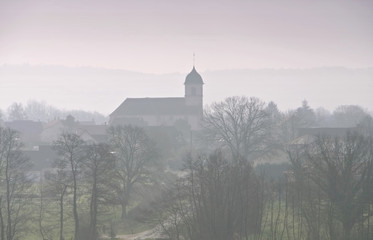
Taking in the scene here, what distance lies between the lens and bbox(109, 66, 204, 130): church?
116 metres

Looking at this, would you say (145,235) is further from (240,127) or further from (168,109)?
(168,109)

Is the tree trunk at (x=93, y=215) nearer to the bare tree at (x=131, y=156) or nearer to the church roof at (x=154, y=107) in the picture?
the bare tree at (x=131, y=156)

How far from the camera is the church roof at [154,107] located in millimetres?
118806

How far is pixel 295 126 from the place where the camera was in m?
90.2

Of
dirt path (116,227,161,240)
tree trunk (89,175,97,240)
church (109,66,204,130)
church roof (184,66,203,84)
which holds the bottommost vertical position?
dirt path (116,227,161,240)

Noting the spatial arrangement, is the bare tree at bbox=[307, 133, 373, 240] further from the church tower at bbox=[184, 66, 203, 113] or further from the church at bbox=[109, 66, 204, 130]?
the church tower at bbox=[184, 66, 203, 113]

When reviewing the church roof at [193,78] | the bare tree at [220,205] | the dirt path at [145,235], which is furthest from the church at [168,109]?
the bare tree at [220,205]

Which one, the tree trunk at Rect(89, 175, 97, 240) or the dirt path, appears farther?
the dirt path

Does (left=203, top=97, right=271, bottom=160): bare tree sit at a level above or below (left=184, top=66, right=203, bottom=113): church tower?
below

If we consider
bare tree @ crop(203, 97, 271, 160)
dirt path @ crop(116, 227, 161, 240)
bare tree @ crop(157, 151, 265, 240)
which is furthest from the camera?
bare tree @ crop(203, 97, 271, 160)

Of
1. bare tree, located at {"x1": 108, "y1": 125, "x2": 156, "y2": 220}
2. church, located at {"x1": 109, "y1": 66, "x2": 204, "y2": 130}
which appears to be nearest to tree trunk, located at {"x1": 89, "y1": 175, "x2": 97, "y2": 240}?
bare tree, located at {"x1": 108, "y1": 125, "x2": 156, "y2": 220}

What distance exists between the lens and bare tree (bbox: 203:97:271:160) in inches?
2479

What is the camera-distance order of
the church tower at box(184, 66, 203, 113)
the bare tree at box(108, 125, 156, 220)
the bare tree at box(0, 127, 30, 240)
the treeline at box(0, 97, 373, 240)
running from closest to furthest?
the treeline at box(0, 97, 373, 240) → the bare tree at box(0, 127, 30, 240) → the bare tree at box(108, 125, 156, 220) → the church tower at box(184, 66, 203, 113)

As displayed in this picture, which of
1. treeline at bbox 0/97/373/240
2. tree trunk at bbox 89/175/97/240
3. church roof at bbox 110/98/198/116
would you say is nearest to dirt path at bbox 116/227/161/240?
treeline at bbox 0/97/373/240
